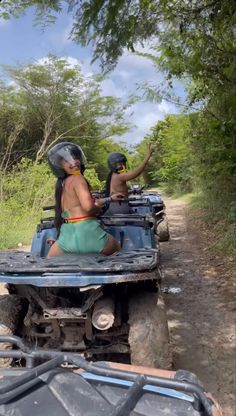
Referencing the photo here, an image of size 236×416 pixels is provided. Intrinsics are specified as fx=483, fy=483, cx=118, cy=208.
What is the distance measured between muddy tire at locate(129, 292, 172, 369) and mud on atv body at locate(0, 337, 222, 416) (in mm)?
1840

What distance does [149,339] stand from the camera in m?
3.46

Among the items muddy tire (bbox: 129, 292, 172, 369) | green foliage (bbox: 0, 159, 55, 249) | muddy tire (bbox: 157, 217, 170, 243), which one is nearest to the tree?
green foliage (bbox: 0, 159, 55, 249)

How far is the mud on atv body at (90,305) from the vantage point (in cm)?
340

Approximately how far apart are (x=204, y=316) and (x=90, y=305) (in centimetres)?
240

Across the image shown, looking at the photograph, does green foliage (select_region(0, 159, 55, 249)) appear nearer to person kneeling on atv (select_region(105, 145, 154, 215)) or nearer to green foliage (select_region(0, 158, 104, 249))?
green foliage (select_region(0, 158, 104, 249))

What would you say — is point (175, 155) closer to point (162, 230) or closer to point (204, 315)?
point (162, 230)

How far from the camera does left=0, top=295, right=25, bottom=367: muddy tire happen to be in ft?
12.4

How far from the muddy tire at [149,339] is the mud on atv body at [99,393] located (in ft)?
6.04

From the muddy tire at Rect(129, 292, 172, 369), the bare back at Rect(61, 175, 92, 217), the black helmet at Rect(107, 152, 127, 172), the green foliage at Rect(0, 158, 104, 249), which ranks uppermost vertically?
the green foliage at Rect(0, 158, 104, 249)

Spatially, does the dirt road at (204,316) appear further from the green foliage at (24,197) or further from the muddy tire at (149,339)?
the green foliage at (24,197)

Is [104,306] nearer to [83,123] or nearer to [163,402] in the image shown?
[163,402]

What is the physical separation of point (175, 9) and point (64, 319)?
515 centimetres

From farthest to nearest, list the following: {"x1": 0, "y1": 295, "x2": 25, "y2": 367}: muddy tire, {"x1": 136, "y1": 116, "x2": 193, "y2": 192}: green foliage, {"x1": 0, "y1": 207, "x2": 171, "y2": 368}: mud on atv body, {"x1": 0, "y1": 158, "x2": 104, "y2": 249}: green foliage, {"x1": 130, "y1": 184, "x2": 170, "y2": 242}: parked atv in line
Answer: {"x1": 136, "y1": 116, "x2": 193, "y2": 192}: green foliage < {"x1": 0, "y1": 158, "x2": 104, "y2": 249}: green foliage < {"x1": 130, "y1": 184, "x2": 170, "y2": 242}: parked atv in line < {"x1": 0, "y1": 295, "x2": 25, "y2": 367}: muddy tire < {"x1": 0, "y1": 207, "x2": 171, "y2": 368}: mud on atv body

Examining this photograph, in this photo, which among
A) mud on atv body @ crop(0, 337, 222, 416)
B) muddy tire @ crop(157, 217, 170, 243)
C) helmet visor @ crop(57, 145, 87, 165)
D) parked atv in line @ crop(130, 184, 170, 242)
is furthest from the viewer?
muddy tire @ crop(157, 217, 170, 243)
